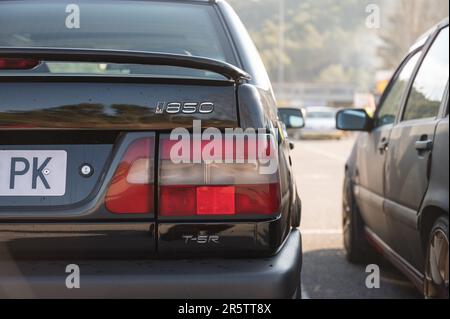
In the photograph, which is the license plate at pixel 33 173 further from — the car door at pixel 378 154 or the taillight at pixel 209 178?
the car door at pixel 378 154

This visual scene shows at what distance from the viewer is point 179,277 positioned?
188 centimetres

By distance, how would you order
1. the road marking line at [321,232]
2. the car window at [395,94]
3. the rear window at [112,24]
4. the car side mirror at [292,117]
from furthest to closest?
the road marking line at [321,232] → the car window at [395,94] → the car side mirror at [292,117] → the rear window at [112,24]

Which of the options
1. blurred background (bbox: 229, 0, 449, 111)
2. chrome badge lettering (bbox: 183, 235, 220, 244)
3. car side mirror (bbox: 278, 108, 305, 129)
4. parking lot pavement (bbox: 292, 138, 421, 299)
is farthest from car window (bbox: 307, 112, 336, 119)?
chrome badge lettering (bbox: 183, 235, 220, 244)

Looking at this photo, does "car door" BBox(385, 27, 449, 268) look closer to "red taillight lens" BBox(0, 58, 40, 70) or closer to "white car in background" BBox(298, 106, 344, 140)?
"red taillight lens" BBox(0, 58, 40, 70)

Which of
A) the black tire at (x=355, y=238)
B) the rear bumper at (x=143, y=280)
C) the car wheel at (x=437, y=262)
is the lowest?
the black tire at (x=355, y=238)

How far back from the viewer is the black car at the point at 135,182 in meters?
1.93

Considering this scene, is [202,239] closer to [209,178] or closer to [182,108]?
[209,178]

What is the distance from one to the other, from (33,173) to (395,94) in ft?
10.4

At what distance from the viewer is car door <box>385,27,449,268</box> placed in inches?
124

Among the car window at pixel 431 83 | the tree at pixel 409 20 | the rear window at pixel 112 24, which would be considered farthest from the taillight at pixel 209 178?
the tree at pixel 409 20

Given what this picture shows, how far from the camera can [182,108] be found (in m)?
1.97

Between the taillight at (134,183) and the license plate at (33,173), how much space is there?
165 millimetres

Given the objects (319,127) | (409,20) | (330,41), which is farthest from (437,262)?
(330,41)
